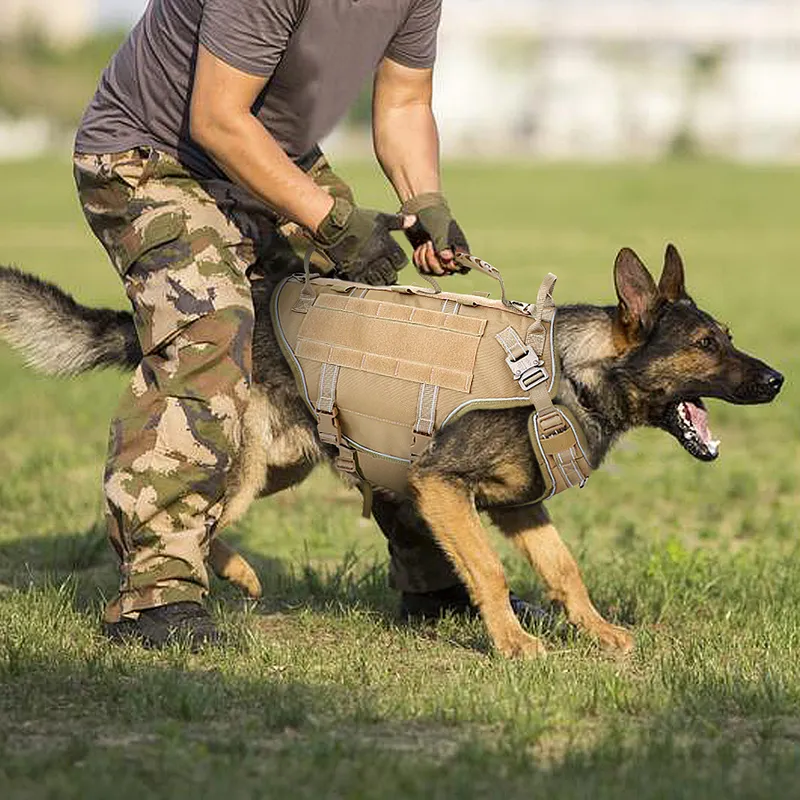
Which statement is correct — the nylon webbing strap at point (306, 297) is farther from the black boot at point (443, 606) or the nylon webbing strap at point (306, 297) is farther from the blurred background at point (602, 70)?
the blurred background at point (602, 70)

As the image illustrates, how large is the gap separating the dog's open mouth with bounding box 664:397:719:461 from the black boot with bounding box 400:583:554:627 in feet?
3.18

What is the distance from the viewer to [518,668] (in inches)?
209

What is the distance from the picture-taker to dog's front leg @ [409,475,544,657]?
18.7ft

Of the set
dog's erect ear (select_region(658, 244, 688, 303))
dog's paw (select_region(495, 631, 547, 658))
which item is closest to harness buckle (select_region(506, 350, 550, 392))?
dog's erect ear (select_region(658, 244, 688, 303))

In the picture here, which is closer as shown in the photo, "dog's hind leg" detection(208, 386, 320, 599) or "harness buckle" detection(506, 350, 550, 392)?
"harness buckle" detection(506, 350, 550, 392)

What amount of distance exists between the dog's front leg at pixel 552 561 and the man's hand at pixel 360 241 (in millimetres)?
1028

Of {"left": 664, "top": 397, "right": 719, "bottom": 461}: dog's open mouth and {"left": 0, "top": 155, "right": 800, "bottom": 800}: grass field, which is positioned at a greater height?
{"left": 664, "top": 397, "right": 719, "bottom": 461}: dog's open mouth

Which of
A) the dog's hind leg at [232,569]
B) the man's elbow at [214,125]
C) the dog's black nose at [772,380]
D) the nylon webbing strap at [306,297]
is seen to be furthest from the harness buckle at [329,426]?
the dog's black nose at [772,380]

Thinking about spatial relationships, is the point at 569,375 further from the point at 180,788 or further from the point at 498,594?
the point at 180,788

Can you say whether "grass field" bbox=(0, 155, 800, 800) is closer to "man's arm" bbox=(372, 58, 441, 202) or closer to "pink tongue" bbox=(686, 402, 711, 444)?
"pink tongue" bbox=(686, 402, 711, 444)

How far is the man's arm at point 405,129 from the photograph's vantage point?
245 inches

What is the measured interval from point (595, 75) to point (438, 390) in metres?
116

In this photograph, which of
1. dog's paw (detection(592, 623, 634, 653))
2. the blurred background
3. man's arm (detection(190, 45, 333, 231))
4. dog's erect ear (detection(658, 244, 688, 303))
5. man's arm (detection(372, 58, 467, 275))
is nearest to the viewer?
man's arm (detection(190, 45, 333, 231))

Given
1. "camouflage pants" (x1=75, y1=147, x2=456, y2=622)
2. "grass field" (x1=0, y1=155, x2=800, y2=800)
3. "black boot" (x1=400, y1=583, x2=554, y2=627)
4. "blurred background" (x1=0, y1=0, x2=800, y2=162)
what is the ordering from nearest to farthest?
"grass field" (x1=0, y1=155, x2=800, y2=800) < "camouflage pants" (x1=75, y1=147, x2=456, y2=622) < "black boot" (x1=400, y1=583, x2=554, y2=627) < "blurred background" (x1=0, y1=0, x2=800, y2=162)
